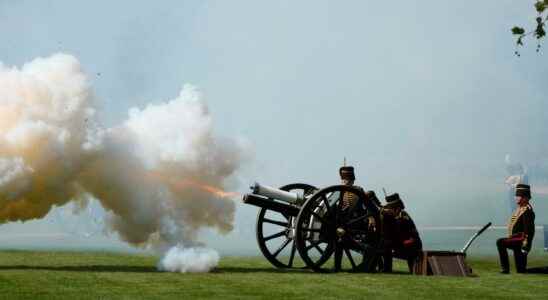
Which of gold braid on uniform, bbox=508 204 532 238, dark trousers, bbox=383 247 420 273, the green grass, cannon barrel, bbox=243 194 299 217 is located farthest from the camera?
gold braid on uniform, bbox=508 204 532 238

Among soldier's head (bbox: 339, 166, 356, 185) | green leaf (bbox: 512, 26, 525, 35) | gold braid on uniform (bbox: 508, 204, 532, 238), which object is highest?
green leaf (bbox: 512, 26, 525, 35)

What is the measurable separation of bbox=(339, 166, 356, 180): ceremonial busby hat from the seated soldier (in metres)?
0.95

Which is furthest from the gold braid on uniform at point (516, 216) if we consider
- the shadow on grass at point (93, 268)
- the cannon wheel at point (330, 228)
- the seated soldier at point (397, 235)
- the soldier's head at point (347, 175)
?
the shadow on grass at point (93, 268)

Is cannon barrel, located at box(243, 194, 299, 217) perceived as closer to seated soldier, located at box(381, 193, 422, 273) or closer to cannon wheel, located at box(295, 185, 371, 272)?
cannon wheel, located at box(295, 185, 371, 272)

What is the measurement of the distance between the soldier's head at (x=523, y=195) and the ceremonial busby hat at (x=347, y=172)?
3562mm

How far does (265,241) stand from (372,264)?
2.47m

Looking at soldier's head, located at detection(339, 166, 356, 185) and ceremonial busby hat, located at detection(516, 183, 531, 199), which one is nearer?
soldier's head, located at detection(339, 166, 356, 185)

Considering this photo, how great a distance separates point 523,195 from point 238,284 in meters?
7.52

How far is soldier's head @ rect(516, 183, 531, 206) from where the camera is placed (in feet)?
65.0

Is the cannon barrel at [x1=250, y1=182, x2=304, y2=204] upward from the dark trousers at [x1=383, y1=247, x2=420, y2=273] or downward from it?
upward

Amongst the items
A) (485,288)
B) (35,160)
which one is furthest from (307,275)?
(35,160)

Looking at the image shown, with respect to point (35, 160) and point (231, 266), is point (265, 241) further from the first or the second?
point (35, 160)

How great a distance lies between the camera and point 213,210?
20516 mm

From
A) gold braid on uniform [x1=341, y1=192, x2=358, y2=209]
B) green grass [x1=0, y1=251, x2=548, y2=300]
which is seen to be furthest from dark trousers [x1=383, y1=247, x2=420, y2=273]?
green grass [x1=0, y1=251, x2=548, y2=300]
